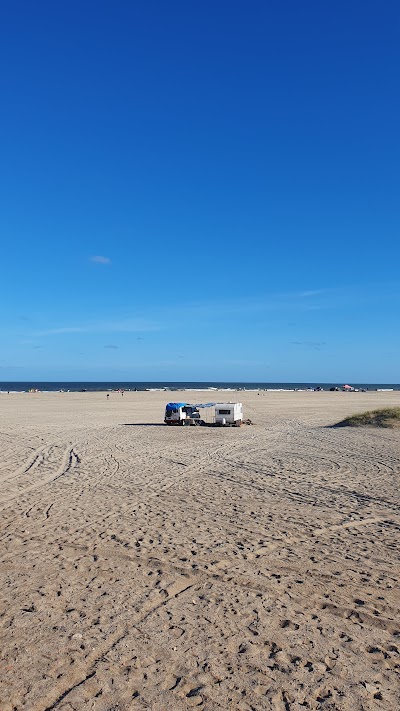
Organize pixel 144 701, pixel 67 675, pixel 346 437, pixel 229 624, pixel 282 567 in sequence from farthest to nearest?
1. pixel 346 437
2. pixel 282 567
3. pixel 229 624
4. pixel 67 675
5. pixel 144 701

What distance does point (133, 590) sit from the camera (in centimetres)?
652

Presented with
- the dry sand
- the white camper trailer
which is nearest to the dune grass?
the white camper trailer

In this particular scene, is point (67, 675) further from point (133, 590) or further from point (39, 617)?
point (133, 590)

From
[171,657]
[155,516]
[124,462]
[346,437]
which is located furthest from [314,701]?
[346,437]

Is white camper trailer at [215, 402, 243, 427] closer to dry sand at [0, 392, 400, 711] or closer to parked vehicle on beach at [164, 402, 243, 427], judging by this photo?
parked vehicle on beach at [164, 402, 243, 427]

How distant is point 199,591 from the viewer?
6.50 metres

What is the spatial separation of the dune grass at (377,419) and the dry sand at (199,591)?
12.5m

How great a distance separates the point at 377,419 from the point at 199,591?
2254 cm

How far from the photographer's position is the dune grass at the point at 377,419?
85.6ft

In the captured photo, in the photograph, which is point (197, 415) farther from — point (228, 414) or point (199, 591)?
point (199, 591)

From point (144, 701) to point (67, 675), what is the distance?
81cm

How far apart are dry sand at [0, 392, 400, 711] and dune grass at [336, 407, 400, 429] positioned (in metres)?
12.5

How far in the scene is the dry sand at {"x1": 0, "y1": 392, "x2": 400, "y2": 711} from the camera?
4.57 meters

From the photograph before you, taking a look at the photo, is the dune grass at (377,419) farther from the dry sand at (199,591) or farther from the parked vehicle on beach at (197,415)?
the dry sand at (199,591)
